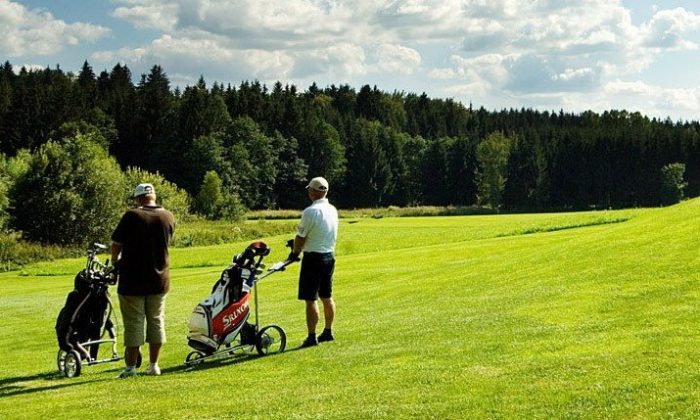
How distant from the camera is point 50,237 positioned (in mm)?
65438

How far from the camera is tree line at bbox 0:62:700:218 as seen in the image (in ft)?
386

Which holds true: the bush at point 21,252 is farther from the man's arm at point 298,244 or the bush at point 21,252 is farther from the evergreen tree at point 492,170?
the evergreen tree at point 492,170

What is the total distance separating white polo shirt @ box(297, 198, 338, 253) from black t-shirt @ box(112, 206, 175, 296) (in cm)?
207

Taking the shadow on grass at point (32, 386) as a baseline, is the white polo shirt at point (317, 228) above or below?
above

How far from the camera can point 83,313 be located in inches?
513

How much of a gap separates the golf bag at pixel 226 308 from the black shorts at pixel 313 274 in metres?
0.71

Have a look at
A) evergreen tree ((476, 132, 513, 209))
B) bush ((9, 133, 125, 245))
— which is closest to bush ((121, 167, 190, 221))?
bush ((9, 133, 125, 245))

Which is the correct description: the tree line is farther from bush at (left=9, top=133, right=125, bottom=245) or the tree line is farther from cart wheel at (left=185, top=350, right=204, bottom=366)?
cart wheel at (left=185, top=350, right=204, bottom=366)

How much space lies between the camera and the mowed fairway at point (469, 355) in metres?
8.31

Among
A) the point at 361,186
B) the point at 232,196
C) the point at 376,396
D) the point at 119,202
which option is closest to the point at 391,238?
the point at 119,202

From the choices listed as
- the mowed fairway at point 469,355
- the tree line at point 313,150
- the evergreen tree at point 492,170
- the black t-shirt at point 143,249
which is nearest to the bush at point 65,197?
the tree line at point 313,150

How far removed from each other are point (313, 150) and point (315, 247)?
413 ft

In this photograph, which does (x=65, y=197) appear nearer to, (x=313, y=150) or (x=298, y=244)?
(x=298, y=244)

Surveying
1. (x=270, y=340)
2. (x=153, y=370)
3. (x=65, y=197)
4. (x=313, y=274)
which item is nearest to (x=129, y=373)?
(x=153, y=370)
